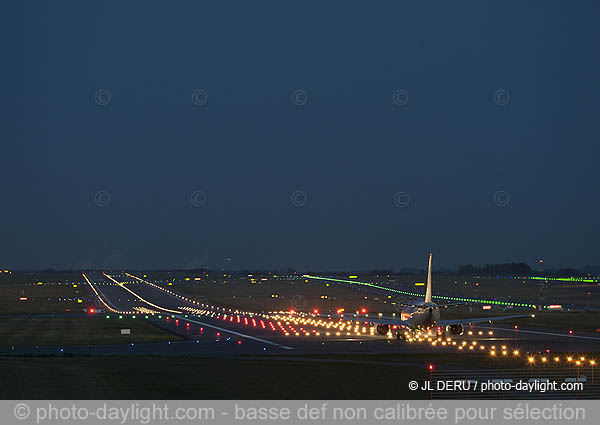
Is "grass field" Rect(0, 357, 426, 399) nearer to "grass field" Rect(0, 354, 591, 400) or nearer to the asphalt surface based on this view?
"grass field" Rect(0, 354, 591, 400)

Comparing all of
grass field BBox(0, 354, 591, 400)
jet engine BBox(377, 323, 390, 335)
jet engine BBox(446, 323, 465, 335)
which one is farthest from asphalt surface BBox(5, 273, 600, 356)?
grass field BBox(0, 354, 591, 400)

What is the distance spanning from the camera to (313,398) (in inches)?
1543

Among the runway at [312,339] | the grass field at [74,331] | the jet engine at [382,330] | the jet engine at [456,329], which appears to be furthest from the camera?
the jet engine at [382,330]

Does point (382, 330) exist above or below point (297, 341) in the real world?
above

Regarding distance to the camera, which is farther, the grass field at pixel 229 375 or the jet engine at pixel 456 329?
the jet engine at pixel 456 329

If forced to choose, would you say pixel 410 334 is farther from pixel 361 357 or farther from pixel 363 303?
pixel 363 303

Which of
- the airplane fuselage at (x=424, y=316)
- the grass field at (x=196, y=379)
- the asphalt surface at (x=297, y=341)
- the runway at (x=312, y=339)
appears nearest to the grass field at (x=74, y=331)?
the asphalt surface at (x=297, y=341)

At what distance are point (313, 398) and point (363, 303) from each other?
115 m

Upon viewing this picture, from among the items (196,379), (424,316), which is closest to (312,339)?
(424,316)

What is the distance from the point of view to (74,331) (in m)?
90.4

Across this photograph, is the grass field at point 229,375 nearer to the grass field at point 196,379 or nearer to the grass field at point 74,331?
the grass field at point 196,379

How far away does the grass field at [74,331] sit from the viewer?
260 ft

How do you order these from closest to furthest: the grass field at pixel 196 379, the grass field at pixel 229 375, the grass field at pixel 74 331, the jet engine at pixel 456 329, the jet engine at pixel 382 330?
the grass field at pixel 196 379 → the grass field at pixel 229 375 → the jet engine at pixel 456 329 → the grass field at pixel 74 331 → the jet engine at pixel 382 330

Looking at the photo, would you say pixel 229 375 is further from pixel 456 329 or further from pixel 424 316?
pixel 456 329
